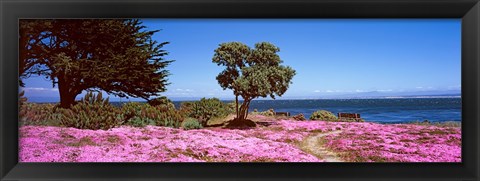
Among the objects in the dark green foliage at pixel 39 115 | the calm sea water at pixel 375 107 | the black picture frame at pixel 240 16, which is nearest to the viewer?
the black picture frame at pixel 240 16

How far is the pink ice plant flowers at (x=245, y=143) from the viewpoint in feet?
10.6

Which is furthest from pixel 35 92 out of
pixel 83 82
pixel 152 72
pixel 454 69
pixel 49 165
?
pixel 454 69

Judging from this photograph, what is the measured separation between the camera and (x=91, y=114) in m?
3.30

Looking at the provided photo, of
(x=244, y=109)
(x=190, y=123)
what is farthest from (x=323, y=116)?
(x=190, y=123)

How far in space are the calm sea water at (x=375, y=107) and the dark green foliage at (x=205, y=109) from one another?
102 millimetres

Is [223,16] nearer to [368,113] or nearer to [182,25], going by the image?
[182,25]

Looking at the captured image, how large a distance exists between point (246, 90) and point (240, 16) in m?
0.63

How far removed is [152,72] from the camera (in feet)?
10.9

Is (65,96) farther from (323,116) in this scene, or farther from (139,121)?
(323,116)

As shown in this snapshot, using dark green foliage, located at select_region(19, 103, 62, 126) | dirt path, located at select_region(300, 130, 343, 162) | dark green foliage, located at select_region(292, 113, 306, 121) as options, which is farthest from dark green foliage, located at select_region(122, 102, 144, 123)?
dirt path, located at select_region(300, 130, 343, 162)

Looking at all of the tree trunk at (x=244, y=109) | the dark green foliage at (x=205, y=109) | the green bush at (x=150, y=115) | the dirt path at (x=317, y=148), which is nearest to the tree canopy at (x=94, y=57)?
the green bush at (x=150, y=115)

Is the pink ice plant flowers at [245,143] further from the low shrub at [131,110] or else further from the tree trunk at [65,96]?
the tree trunk at [65,96]

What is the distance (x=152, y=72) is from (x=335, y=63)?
160 cm

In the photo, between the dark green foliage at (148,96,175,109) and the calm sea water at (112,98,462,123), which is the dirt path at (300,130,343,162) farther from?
the dark green foliage at (148,96,175,109)
